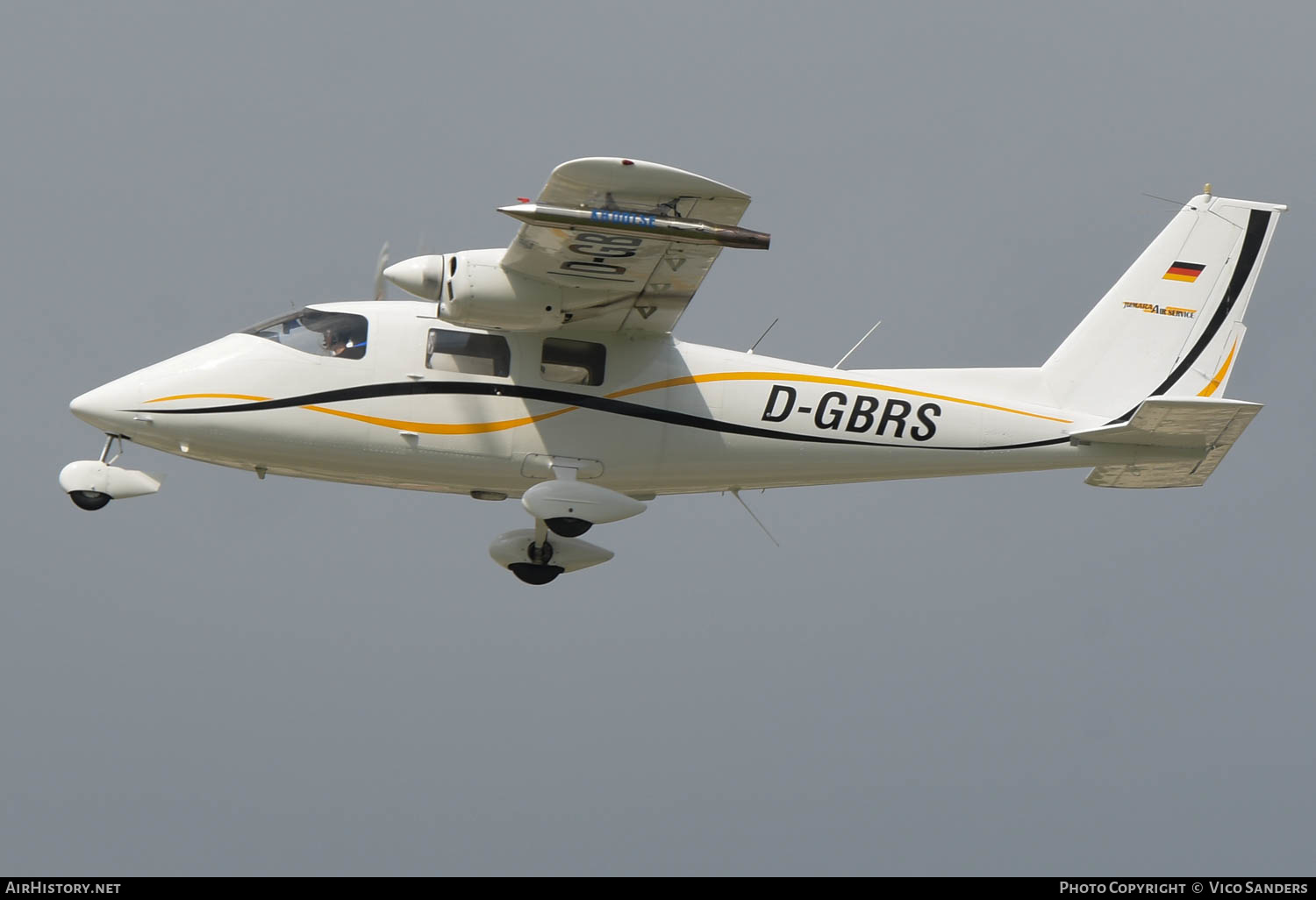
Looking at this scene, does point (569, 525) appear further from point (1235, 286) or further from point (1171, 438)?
point (1235, 286)

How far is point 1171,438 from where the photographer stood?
1568cm

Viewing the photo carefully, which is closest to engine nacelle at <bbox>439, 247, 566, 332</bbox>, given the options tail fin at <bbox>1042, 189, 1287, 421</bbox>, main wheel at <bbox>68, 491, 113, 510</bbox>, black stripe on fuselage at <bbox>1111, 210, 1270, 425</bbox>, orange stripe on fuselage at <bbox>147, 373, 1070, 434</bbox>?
orange stripe on fuselage at <bbox>147, 373, 1070, 434</bbox>

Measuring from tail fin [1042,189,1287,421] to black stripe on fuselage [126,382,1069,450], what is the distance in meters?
3.17

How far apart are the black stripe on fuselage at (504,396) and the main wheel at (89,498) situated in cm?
86

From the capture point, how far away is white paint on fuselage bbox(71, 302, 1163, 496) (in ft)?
48.2

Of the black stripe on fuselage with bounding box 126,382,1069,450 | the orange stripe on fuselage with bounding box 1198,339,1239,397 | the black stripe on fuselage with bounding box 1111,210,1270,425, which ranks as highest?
the black stripe on fuselage with bounding box 1111,210,1270,425

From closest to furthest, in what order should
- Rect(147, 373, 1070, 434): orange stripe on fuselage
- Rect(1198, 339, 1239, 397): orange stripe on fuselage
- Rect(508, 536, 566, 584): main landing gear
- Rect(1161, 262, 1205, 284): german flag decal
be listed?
Rect(147, 373, 1070, 434): orange stripe on fuselage < Rect(508, 536, 566, 584): main landing gear < Rect(1198, 339, 1239, 397): orange stripe on fuselage < Rect(1161, 262, 1205, 284): german flag decal

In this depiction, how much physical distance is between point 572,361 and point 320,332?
96.2 inches

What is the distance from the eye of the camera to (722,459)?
605 inches

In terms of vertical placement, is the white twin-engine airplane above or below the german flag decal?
below

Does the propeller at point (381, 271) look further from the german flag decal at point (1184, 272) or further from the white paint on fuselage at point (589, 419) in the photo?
the german flag decal at point (1184, 272)

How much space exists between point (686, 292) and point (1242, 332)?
21.2ft

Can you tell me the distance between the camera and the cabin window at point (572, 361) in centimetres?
1495

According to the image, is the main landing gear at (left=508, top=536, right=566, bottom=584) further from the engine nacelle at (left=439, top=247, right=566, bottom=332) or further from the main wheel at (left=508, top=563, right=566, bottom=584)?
the engine nacelle at (left=439, top=247, right=566, bottom=332)
